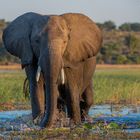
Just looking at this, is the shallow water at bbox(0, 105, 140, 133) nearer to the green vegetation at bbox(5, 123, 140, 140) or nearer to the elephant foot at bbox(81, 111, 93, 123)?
the elephant foot at bbox(81, 111, 93, 123)

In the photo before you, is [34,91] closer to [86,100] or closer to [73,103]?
[73,103]

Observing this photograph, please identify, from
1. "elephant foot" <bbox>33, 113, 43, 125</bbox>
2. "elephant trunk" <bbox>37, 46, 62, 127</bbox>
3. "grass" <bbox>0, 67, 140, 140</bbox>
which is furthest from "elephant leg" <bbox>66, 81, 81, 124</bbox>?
"elephant trunk" <bbox>37, 46, 62, 127</bbox>

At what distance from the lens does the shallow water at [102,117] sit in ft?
40.1

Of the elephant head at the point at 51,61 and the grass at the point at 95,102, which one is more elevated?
the elephant head at the point at 51,61

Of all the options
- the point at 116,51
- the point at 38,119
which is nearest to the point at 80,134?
the point at 38,119

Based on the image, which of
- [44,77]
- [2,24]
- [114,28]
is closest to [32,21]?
[44,77]

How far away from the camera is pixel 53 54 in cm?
1145

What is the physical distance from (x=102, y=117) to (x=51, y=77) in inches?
128

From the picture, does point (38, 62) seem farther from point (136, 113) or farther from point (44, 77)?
point (136, 113)

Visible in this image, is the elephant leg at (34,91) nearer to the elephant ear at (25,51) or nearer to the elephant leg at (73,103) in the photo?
the elephant ear at (25,51)

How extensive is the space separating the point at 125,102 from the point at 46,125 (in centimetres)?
731

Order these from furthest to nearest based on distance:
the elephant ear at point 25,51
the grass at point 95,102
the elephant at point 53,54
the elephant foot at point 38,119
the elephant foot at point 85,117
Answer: the elephant foot at point 85,117 < the elephant ear at point 25,51 < the elephant foot at point 38,119 < the elephant at point 53,54 < the grass at point 95,102

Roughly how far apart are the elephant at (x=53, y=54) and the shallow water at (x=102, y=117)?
0.57 m

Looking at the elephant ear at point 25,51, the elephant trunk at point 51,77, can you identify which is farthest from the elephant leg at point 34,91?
the elephant trunk at point 51,77
